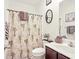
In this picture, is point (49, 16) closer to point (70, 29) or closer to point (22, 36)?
point (22, 36)

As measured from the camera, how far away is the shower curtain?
3.19 metres

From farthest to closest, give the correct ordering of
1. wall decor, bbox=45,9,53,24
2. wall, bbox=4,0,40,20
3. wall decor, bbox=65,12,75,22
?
wall, bbox=4,0,40,20 < wall decor, bbox=45,9,53,24 < wall decor, bbox=65,12,75,22

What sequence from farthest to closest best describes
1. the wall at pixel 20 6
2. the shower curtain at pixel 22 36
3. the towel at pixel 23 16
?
the wall at pixel 20 6
the towel at pixel 23 16
the shower curtain at pixel 22 36

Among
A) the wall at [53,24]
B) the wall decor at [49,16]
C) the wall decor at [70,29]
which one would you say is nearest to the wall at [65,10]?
the wall decor at [70,29]

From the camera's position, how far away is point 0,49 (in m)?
0.76

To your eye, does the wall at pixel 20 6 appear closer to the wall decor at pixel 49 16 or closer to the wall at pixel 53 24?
the wall at pixel 53 24

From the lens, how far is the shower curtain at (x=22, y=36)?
3191 millimetres

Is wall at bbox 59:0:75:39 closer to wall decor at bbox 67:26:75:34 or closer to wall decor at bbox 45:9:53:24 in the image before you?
wall decor at bbox 67:26:75:34

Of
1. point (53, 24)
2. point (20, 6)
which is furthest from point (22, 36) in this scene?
point (20, 6)

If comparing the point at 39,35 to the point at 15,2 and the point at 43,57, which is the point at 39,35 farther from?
the point at 15,2

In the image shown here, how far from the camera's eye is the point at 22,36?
344 centimetres

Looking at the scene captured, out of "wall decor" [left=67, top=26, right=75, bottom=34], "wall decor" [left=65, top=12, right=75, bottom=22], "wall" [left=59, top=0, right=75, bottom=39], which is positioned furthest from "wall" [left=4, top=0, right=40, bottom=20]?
"wall decor" [left=67, top=26, right=75, bottom=34]

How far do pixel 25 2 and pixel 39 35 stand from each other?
1497 mm

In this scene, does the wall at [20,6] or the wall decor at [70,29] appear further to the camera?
the wall at [20,6]
